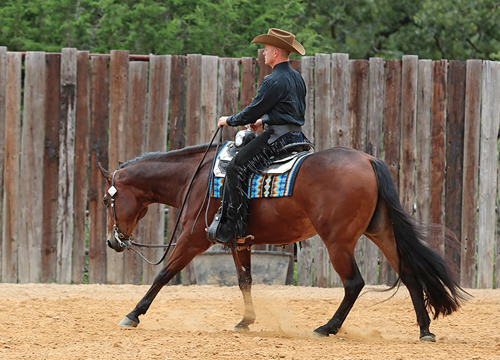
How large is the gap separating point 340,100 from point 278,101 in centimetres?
275

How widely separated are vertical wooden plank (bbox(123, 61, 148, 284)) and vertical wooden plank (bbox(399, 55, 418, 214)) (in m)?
3.26

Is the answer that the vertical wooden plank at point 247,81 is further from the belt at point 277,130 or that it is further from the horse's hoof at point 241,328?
the horse's hoof at point 241,328

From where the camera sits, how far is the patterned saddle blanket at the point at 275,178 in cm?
557

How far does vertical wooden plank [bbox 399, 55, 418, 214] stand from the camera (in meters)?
8.30

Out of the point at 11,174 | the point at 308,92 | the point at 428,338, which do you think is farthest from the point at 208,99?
the point at 428,338

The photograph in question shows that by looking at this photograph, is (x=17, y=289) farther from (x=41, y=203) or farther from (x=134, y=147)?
(x=134, y=147)

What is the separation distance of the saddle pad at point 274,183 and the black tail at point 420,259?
2.13 feet

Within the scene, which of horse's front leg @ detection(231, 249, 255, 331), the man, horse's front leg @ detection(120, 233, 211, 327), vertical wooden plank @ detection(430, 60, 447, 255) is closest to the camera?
the man

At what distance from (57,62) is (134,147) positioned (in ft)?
4.78

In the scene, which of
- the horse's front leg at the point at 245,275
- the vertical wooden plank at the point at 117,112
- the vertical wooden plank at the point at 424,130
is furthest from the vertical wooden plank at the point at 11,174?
the vertical wooden plank at the point at 424,130

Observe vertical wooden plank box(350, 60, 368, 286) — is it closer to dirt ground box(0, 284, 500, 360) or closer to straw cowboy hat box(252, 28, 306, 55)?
dirt ground box(0, 284, 500, 360)

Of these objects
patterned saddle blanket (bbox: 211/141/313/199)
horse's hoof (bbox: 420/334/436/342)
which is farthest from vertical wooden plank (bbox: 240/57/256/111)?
horse's hoof (bbox: 420/334/436/342)

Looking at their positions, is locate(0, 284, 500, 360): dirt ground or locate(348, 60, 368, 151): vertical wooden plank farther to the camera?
locate(348, 60, 368, 151): vertical wooden plank

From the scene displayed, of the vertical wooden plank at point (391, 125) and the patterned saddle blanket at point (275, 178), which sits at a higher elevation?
the vertical wooden plank at point (391, 125)
